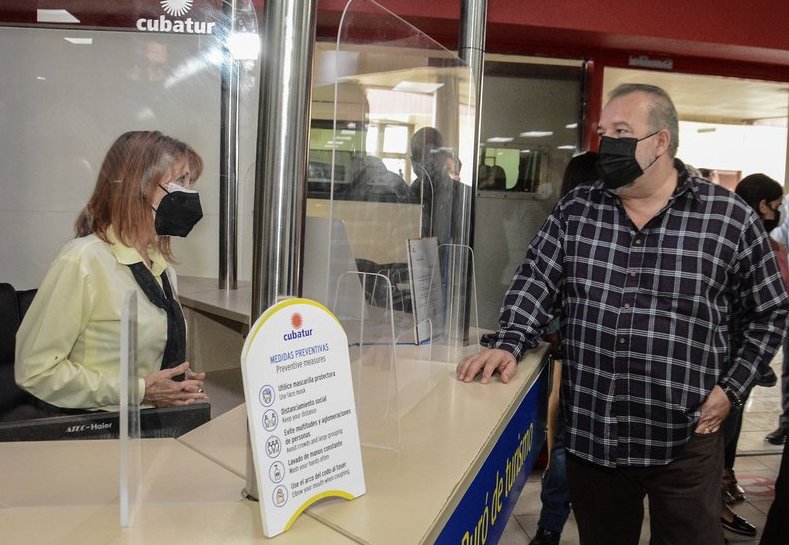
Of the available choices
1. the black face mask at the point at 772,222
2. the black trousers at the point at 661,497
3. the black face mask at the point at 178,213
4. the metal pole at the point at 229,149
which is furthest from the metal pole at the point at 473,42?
the black face mask at the point at 772,222

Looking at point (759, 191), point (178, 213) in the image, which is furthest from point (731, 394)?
point (759, 191)

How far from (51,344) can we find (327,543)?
0.55 m

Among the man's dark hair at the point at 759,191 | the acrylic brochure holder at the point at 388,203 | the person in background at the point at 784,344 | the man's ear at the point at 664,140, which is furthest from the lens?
the person in background at the point at 784,344

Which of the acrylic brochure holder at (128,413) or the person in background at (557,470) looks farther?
the person in background at (557,470)

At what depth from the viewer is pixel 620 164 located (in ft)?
5.92

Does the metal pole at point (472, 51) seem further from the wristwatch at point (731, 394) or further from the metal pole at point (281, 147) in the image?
the metal pole at point (281, 147)

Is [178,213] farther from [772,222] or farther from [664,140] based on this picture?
[772,222]

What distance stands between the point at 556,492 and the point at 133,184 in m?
2.32

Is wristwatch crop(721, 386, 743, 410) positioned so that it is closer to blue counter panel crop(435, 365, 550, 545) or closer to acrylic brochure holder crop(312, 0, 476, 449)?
blue counter panel crop(435, 365, 550, 545)

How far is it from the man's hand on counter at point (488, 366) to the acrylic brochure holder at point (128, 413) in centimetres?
99

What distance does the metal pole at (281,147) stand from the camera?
39.8 inches

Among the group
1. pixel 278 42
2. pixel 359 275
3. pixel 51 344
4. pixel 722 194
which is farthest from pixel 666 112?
pixel 51 344

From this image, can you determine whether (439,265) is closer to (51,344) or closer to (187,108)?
(187,108)

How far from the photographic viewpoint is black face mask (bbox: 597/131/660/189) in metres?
1.80
